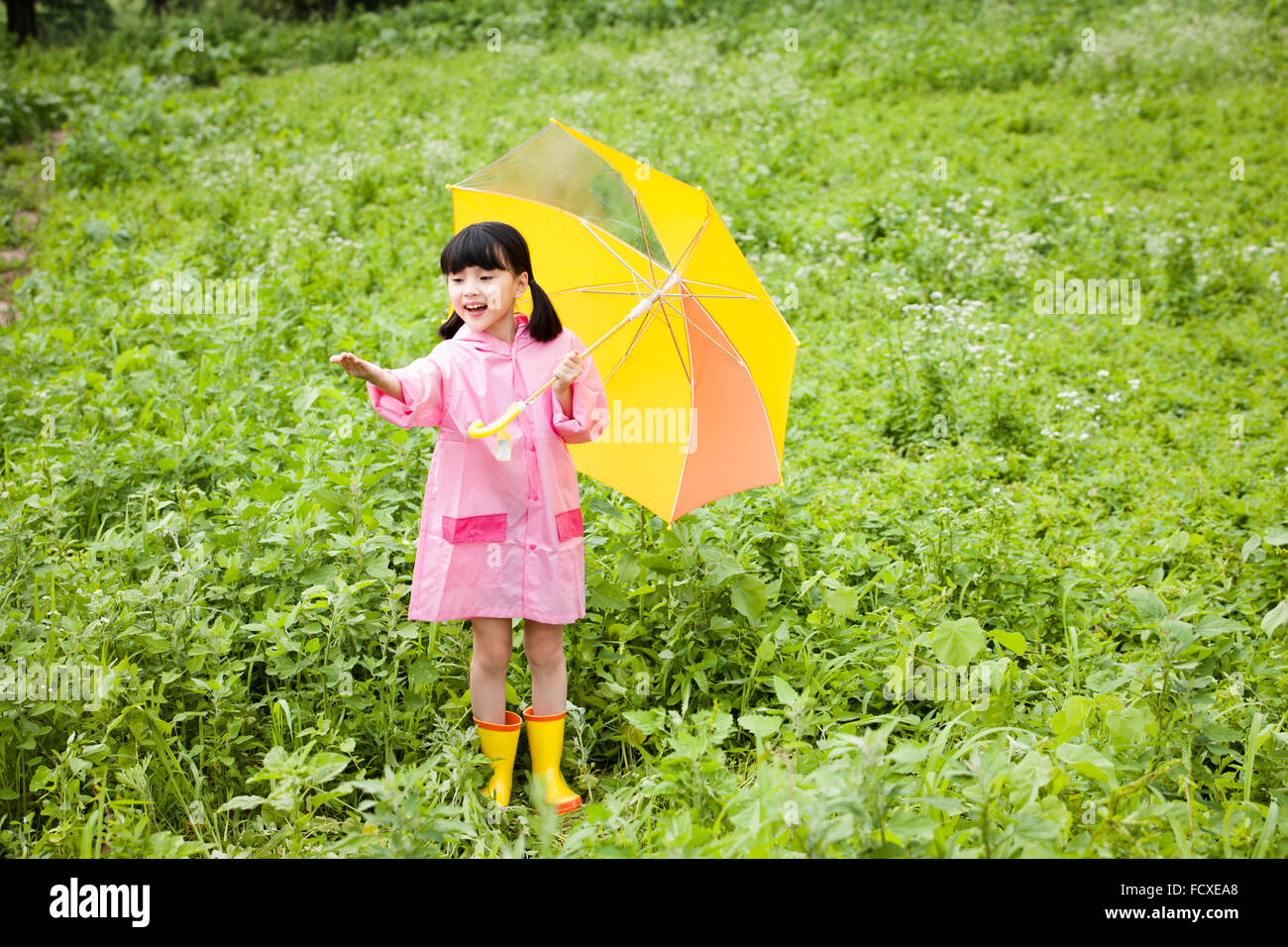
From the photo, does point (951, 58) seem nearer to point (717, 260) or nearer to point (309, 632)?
point (717, 260)

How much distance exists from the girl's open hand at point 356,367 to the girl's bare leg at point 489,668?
815mm

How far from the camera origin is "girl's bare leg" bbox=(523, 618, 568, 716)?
10.4 feet

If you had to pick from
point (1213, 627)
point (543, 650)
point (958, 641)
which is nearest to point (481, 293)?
point (543, 650)

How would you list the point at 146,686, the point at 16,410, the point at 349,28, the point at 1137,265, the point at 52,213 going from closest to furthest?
1. the point at 146,686
2. the point at 16,410
3. the point at 1137,265
4. the point at 52,213
5. the point at 349,28

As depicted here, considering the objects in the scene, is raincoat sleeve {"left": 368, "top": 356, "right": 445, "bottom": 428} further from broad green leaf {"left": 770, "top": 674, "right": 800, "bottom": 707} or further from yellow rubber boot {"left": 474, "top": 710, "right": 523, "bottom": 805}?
broad green leaf {"left": 770, "top": 674, "right": 800, "bottom": 707}

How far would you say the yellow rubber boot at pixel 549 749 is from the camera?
3145 millimetres

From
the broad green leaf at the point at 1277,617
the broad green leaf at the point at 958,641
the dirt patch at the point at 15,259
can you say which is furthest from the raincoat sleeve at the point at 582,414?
the dirt patch at the point at 15,259

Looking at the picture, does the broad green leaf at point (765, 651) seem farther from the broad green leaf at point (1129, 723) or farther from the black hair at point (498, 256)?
the black hair at point (498, 256)

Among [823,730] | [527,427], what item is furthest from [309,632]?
[823,730]

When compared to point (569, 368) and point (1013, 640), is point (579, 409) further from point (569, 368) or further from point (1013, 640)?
point (1013, 640)

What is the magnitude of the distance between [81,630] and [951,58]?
11.6 metres

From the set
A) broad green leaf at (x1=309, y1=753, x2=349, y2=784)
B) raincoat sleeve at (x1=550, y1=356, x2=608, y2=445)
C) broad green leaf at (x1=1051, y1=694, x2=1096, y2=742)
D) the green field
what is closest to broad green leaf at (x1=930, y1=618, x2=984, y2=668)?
the green field

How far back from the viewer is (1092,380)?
20.3 feet

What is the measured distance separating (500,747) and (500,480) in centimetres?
81
